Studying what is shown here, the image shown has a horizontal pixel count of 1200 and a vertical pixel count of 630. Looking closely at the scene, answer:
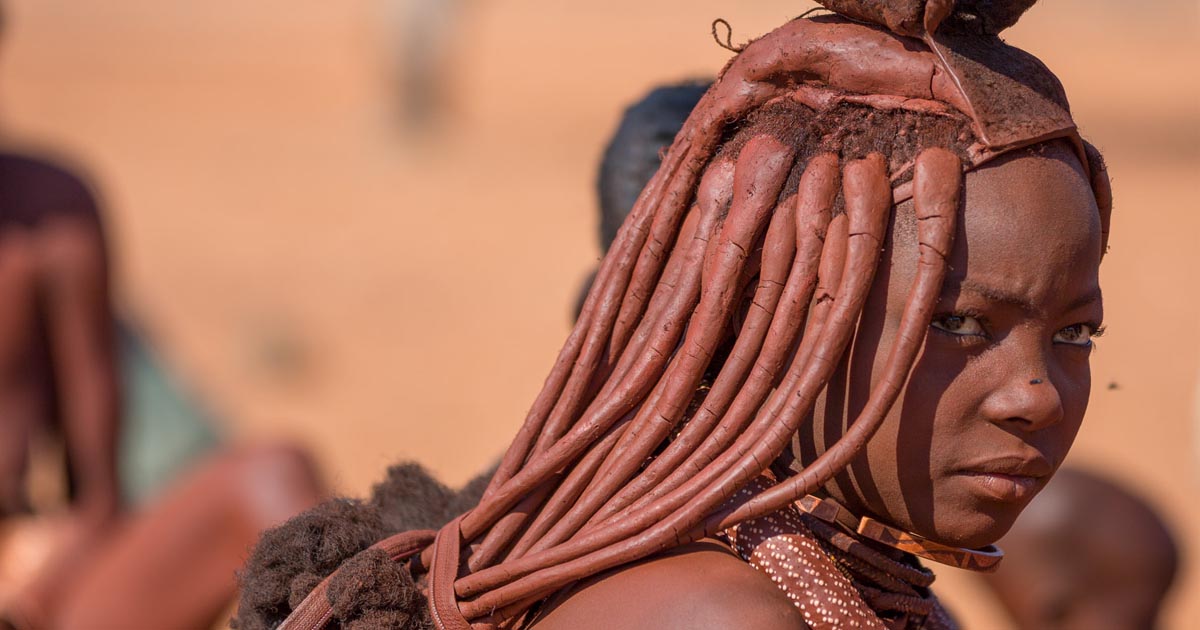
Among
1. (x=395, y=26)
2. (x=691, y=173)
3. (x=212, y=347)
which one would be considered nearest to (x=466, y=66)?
(x=395, y=26)

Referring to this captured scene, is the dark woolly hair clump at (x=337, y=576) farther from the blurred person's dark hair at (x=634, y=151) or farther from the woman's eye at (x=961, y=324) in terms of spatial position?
the blurred person's dark hair at (x=634, y=151)

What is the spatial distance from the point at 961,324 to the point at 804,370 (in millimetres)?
247

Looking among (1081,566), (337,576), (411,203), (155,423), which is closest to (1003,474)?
(337,576)

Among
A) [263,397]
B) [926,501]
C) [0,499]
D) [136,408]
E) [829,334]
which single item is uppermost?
[829,334]

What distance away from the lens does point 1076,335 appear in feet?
7.23

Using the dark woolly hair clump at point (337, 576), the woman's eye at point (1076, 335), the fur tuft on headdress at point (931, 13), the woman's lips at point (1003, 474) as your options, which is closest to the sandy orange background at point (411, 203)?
the woman's eye at point (1076, 335)

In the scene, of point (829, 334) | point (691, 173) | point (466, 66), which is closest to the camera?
point (829, 334)

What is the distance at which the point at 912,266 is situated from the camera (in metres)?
2.07

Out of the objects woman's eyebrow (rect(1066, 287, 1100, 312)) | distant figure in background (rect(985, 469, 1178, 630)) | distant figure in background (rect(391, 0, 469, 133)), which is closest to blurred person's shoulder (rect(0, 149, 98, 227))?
distant figure in background (rect(985, 469, 1178, 630))

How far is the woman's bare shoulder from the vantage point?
1.96 meters

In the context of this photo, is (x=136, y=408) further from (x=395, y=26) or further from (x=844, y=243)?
(x=395, y=26)

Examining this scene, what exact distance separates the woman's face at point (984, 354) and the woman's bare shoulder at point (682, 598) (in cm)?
25

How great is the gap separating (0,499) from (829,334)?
12.4ft

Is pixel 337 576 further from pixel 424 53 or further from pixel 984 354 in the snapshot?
pixel 424 53
